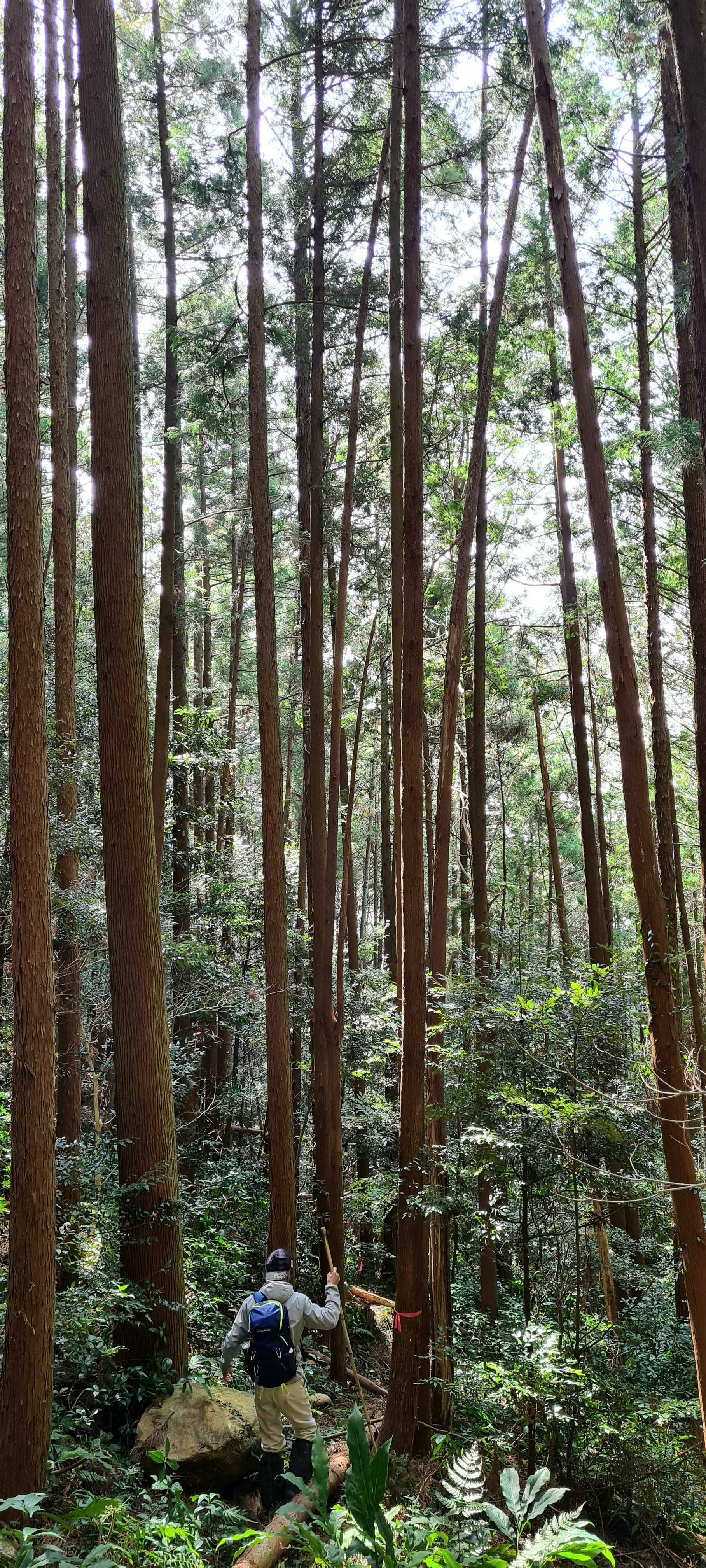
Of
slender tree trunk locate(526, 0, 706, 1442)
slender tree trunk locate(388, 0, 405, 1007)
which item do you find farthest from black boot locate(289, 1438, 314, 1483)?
slender tree trunk locate(388, 0, 405, 1007)

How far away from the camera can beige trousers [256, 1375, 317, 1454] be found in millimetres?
5922

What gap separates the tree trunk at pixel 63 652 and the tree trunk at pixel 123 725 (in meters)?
2.38

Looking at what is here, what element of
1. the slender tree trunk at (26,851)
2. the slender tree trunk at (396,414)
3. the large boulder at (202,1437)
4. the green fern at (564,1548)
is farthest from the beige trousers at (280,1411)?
the slender tree trunk at (396,414)

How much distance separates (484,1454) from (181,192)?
49.1 ft

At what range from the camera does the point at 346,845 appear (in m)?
16.4

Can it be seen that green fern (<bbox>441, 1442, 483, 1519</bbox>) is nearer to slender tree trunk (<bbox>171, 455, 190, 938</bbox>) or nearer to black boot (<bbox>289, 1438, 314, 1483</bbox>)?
black boot (<bbox>289, 1438, 314, 1483</bbox>)

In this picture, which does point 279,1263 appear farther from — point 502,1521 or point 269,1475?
point 502,1521

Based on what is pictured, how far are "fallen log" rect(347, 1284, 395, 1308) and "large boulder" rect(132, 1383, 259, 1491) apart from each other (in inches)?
153

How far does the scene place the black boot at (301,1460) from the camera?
19.8 feet

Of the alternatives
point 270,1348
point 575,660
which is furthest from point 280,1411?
point 575,660

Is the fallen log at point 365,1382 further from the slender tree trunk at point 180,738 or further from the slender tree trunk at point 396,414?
the slender tree trunk at point 180,738

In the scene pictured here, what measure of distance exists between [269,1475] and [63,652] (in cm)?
780

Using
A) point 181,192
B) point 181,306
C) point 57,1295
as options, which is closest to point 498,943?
point 57,1295

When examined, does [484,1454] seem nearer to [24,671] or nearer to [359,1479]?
[359,1479]
